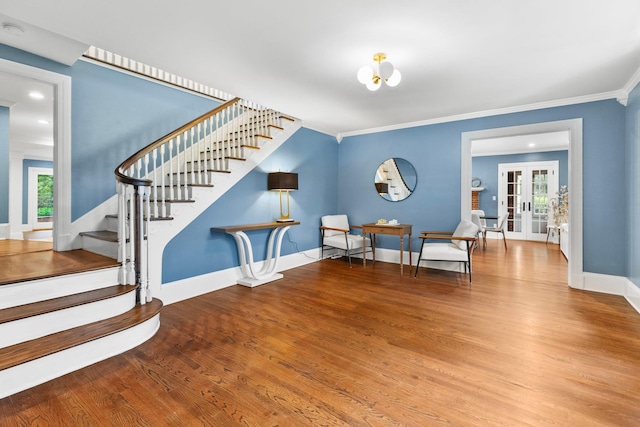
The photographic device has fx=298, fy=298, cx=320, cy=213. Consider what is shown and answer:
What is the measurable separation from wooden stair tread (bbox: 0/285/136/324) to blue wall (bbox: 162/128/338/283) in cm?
92

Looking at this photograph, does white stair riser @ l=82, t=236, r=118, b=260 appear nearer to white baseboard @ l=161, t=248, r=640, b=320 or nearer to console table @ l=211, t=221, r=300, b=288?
white baseboard @ l=161, t=248, r=640, b=320

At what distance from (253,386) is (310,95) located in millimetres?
3365

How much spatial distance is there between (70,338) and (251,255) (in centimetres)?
216

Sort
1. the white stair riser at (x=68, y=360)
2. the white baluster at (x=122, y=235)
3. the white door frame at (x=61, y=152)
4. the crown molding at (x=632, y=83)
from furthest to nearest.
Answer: the crown molding at (x=632, y=83) < the white door frame at (x=61, y=152) < the white baluster at (x=122, y=235) < the white stair riser at (x=68, y=360)

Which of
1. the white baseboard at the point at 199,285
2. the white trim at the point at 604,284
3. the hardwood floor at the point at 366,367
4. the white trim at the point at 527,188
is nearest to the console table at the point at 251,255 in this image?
the white baseboard at the point at 199,285

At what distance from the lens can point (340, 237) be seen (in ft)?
17.9

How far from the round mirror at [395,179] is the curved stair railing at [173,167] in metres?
2.22

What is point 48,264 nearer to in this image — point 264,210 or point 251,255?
point 251,255

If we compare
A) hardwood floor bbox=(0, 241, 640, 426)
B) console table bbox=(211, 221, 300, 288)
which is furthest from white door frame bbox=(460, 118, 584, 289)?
console table bbox=(211, 221, 300, 288)

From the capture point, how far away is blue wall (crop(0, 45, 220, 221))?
122 inches

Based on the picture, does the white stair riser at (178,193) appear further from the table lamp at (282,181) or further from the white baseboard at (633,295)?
the white baseboard at (633,295)

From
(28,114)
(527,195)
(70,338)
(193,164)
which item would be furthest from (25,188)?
A: (527,195)

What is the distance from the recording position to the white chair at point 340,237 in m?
5.29

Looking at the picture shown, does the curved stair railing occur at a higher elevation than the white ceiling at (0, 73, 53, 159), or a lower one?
lower
